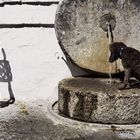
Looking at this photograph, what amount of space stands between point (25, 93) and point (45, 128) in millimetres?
1108

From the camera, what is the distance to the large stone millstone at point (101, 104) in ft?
15.0

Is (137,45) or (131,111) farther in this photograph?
(137,45)

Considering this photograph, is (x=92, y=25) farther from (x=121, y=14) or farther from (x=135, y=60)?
(x=135, y=60)

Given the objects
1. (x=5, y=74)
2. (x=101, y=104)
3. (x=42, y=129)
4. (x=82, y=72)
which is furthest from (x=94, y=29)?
(x=42, y=129)

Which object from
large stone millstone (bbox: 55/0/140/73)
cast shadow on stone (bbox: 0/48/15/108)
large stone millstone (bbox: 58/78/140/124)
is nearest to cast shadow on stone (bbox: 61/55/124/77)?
large stone millstone (bbox: 55/0/140/73)

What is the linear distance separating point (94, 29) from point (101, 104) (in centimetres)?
120

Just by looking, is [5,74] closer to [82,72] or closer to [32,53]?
[32,53]

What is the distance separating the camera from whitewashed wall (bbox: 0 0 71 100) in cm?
550

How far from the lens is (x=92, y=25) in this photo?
212 inches

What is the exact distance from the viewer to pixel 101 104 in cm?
460

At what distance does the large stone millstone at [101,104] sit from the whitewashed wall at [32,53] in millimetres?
782

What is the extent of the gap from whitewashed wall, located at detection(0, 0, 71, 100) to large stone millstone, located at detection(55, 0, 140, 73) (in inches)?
10.2

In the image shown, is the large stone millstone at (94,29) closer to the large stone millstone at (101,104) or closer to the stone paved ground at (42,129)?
the large stone millstone at (101,104)

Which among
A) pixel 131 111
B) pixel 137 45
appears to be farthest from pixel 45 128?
pixel 137 45
